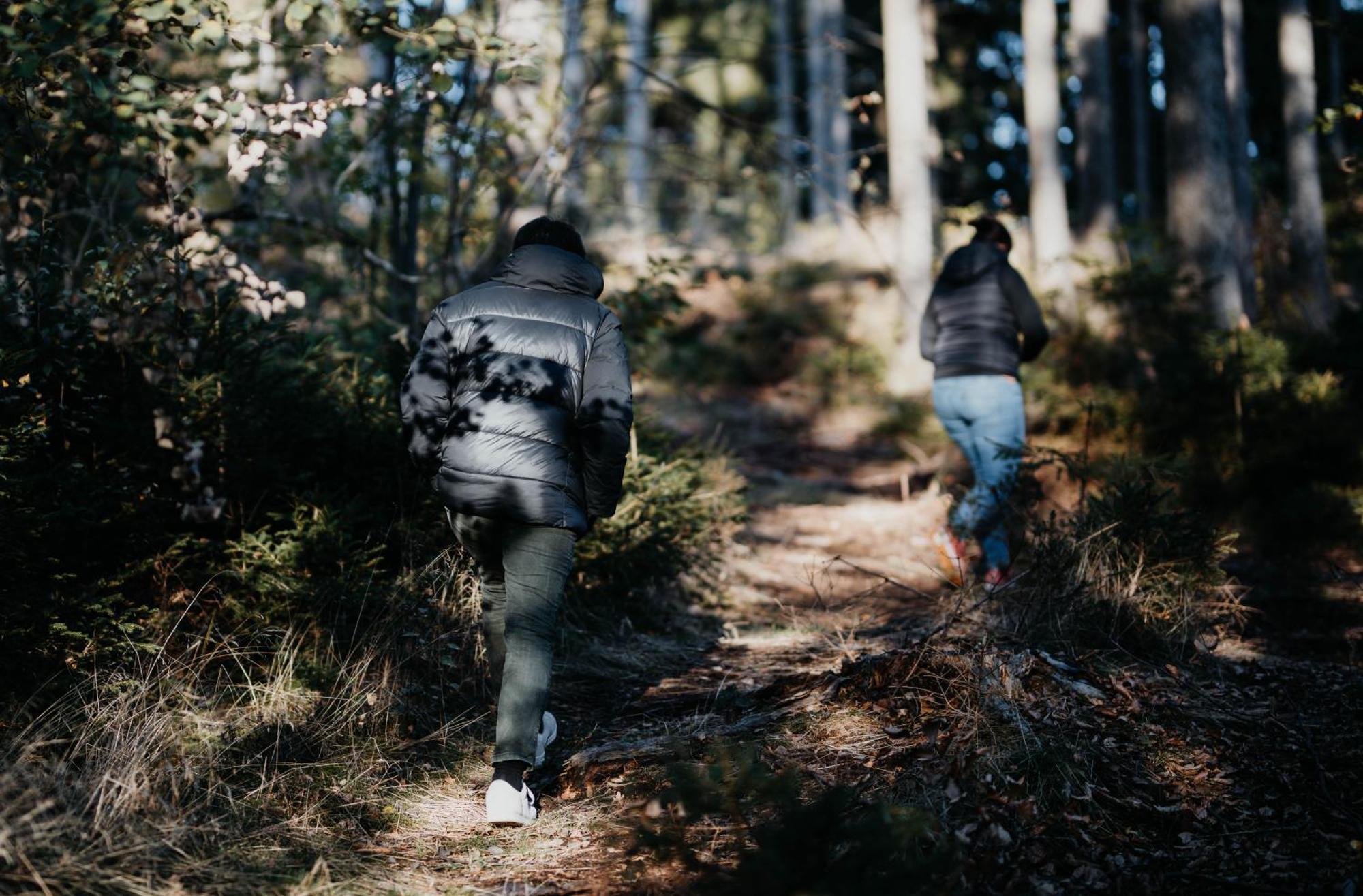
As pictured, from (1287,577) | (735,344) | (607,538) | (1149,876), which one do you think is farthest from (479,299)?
(735,344)

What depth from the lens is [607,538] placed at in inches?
235

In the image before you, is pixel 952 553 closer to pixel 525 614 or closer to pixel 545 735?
pixel 545 735

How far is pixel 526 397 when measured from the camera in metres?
3.83

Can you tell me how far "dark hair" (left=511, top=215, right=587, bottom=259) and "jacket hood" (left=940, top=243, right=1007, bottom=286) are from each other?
349 centimetres

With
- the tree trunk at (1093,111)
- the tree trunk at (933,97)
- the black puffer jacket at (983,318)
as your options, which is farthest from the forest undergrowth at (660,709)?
the tree trunk at (1093,111)

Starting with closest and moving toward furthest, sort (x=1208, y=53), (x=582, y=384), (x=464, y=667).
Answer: (x=582, y=384) → (x=464, y=667) → (x=1208, y=53)

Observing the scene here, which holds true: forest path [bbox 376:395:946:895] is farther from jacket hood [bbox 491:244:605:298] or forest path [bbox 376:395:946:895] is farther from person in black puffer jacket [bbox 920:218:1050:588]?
jacket hood [bbox 491:244:605:298]

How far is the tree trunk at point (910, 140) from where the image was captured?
1344cm

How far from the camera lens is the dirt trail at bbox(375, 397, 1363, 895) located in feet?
10.6

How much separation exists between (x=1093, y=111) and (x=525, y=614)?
15.7 m

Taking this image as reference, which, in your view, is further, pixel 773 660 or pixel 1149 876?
pixel 773 660

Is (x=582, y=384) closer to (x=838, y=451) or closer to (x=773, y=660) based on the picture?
(x=773, y=660)

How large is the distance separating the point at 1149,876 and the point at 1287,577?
16.1 feet

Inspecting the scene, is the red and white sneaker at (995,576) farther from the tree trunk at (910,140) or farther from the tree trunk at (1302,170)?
the tree trunk at (1302,170)
